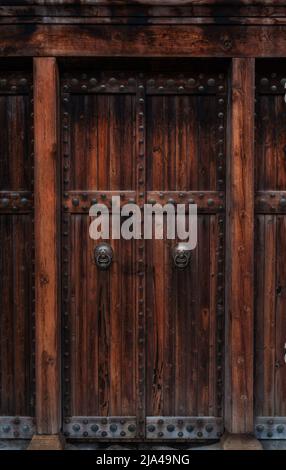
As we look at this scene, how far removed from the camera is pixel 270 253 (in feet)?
8.95

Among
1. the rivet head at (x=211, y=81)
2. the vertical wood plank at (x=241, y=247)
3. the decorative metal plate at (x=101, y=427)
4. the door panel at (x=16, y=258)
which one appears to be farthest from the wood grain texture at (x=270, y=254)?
the door panel at (x=16, y=258)

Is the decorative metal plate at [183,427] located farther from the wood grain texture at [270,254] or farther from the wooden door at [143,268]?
the wood grain texture at [270,254]

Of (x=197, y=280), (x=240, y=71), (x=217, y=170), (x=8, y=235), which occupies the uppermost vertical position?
(x=240, y=71)

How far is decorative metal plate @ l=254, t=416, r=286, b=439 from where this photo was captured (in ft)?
9.00

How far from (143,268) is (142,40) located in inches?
49.4

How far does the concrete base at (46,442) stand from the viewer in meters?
2.58

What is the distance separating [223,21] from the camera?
2.53 meters

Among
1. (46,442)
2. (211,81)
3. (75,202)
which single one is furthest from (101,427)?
(211,81)

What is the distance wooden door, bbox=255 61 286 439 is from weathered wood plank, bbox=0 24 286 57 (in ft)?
0.61

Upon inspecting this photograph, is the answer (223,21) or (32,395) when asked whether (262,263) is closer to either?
(223,21)

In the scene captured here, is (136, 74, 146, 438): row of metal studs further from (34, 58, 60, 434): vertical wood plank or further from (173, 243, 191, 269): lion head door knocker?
(34, 58, 60, 434): vertical wood plank

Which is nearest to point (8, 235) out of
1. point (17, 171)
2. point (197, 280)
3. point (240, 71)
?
point (17, 171)

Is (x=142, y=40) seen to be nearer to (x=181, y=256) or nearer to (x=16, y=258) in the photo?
(x=181, y=256)

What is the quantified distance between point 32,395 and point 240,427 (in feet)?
3.94
